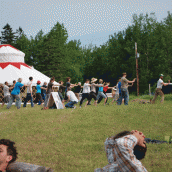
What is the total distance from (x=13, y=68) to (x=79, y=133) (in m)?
19.3

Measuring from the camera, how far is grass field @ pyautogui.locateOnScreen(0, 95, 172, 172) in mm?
5758

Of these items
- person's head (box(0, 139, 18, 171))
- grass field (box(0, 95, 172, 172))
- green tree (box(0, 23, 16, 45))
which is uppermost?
green tree (box(0, 23, 16, 45))

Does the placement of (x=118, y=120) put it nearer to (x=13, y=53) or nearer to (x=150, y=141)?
(x=150, y=141)

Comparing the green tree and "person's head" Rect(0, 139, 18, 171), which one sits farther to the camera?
the green tree

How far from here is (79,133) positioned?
801cm

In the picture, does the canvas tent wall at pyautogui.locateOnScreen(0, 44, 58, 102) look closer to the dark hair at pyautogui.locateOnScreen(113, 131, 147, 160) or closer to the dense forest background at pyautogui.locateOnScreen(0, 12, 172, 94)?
the dense forest background at pyautogui.locateOnScreen(0, 12, 172, 94)

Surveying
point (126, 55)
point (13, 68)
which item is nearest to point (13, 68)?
point (13, 68)

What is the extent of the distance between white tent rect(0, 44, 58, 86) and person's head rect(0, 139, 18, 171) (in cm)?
2159

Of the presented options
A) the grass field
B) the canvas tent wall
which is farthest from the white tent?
the grass field

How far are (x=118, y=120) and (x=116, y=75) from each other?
34.8m

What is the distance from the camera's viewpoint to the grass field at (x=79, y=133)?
5.76 metres

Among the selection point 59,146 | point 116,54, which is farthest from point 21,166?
point 116,54

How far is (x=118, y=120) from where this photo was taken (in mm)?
9242

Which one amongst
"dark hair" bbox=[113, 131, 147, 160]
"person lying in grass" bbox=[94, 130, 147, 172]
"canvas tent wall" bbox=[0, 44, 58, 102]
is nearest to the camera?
"person lying in grass" bbox=[94, 130, 147, 172]
